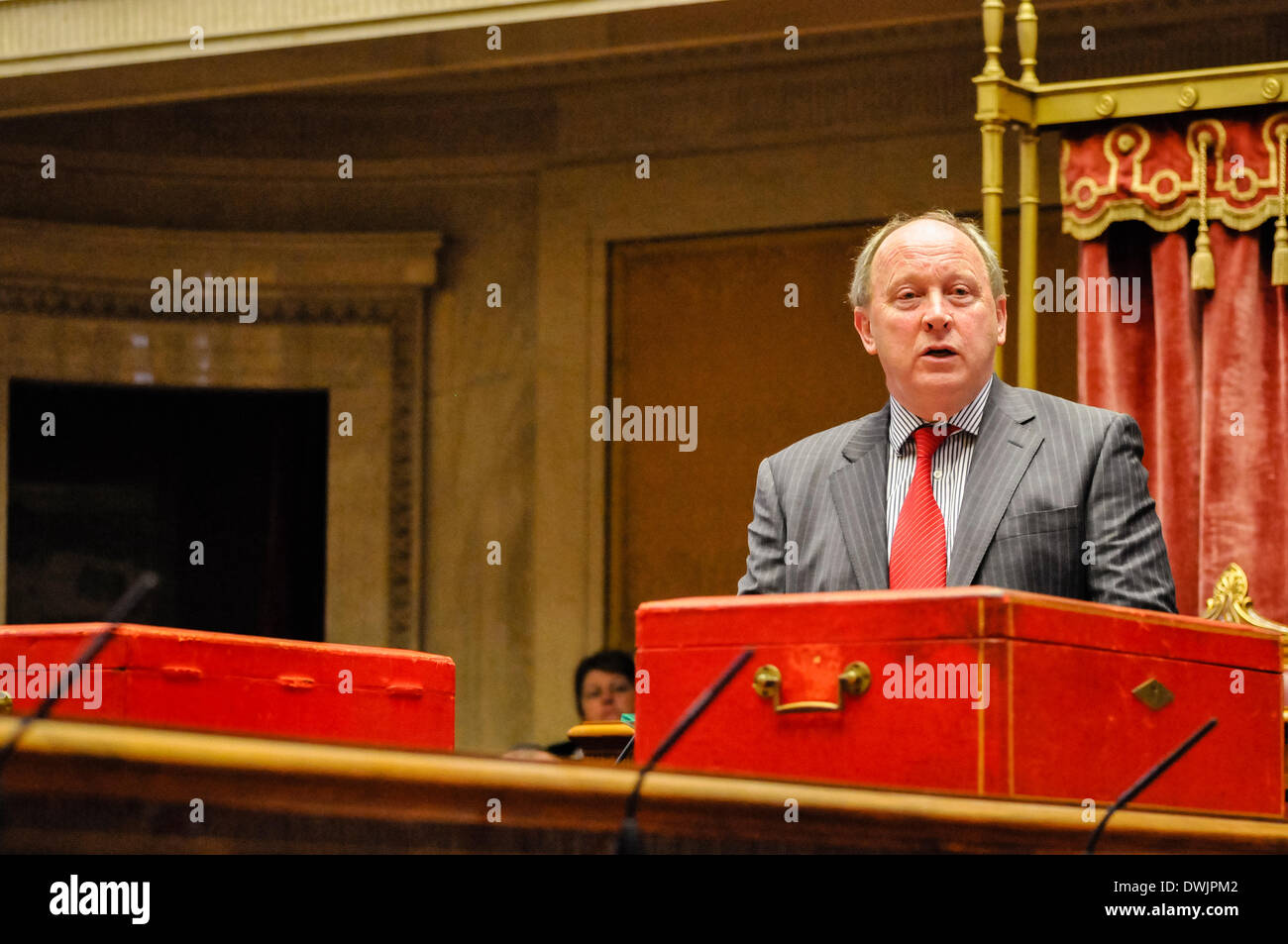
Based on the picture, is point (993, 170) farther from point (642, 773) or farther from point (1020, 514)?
point (642, 773)

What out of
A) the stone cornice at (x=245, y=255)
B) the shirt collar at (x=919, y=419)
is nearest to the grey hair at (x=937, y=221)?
the shirt collar at (x=919, y=419)

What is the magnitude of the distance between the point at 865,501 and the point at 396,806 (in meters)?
1.18

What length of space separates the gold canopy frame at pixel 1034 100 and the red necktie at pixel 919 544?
1819mm

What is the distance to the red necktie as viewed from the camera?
91.3 inches

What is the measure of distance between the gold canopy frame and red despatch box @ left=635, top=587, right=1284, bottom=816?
2246 millimetres

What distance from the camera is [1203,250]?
417 cm

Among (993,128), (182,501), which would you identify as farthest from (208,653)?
(182,501)

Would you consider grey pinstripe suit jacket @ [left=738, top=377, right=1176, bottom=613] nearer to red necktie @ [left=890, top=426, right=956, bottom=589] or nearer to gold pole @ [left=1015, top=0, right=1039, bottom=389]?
red necktie @ [left=890, top=426, right=956, bottom=589]

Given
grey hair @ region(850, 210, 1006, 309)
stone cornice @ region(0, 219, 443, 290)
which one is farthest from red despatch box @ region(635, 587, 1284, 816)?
stone cornice @ region(0, 219, 443, 290)

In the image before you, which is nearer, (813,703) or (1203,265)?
(813,703)

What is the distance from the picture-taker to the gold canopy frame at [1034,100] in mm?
4141

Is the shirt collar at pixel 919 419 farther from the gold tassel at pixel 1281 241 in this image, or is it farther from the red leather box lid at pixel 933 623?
the gold tassel at pixel 1281 241

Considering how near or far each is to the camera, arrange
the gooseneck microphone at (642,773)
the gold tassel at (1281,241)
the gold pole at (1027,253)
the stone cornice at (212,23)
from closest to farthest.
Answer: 1. the gooseneck microphone at (642,773)
2. the gold tassel at (1281,241)
3. the gold pole at (1027,253)
4. the stone cornice at (212,23)

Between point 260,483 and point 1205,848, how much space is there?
6.32 m
